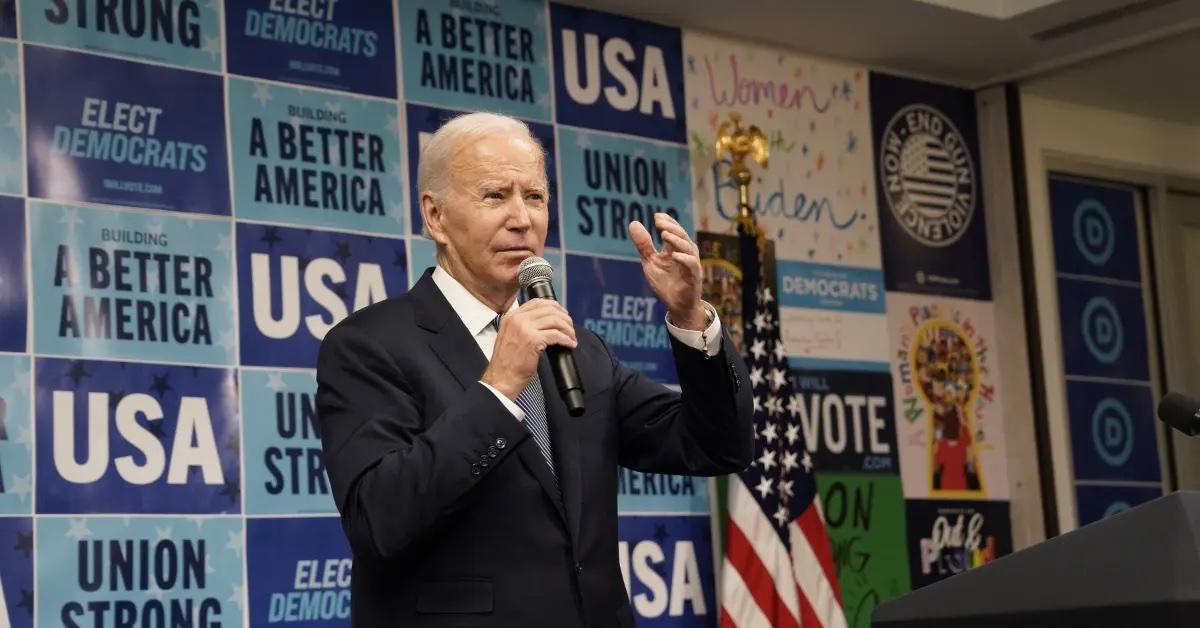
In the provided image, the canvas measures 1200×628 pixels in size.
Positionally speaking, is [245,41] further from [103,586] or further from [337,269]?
[103,586]

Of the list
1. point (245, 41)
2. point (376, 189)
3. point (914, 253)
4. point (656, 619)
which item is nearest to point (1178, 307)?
point (914, 253)

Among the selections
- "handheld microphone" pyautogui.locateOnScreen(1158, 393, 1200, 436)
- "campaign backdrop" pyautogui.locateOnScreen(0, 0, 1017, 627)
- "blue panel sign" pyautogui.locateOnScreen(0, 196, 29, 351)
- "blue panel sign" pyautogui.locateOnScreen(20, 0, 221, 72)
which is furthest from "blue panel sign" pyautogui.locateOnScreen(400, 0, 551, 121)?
"handheld microphone" pyautogui.locateOnScreen(1158, 393, 1200, 436)

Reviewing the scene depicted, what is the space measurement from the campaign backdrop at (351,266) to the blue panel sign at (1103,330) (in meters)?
0.08

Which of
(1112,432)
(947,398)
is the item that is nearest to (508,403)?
(947,398)

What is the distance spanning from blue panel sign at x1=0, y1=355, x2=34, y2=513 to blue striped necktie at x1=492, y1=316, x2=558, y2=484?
2.15m

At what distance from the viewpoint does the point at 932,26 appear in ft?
19.6

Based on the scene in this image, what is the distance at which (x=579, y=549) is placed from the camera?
2311 mm

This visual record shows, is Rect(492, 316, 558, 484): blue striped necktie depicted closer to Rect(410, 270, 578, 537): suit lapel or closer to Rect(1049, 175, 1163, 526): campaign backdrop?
Rect(410, 270, 578, 537): suit lapel

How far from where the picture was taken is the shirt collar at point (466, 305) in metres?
2.44

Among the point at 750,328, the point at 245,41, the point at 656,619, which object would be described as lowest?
the point at 656,619

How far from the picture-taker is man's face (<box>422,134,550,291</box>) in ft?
7.99

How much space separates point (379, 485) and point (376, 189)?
284 cm

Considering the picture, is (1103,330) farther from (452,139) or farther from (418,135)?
(452,139)

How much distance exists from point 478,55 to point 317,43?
57cm
